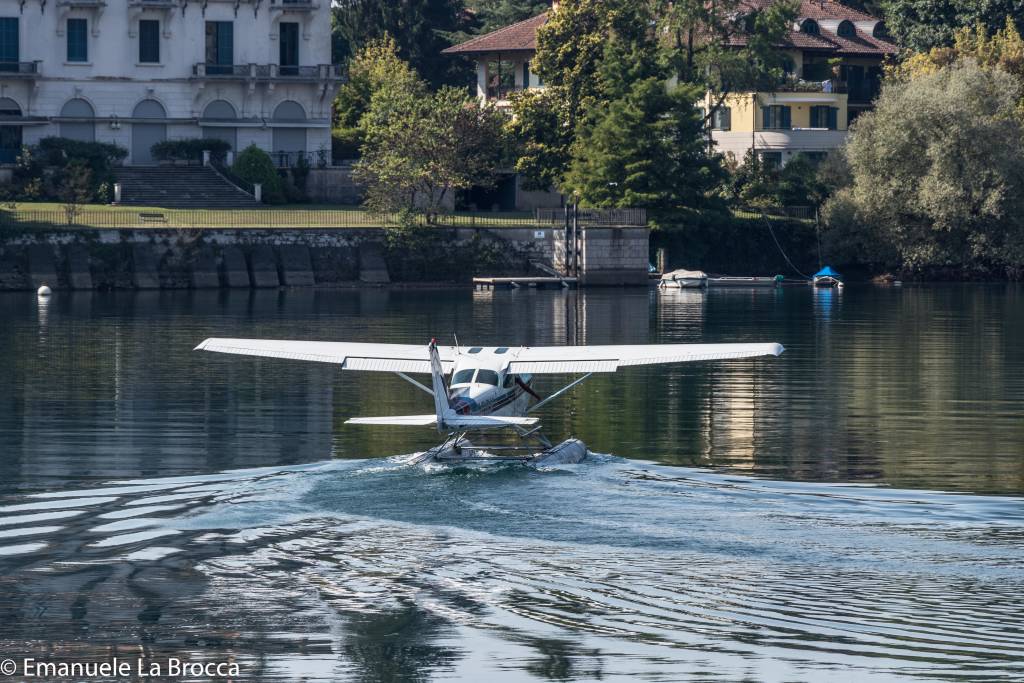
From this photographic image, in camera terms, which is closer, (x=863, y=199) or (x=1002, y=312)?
(x=1002, y=312)

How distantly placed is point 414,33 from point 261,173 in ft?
104

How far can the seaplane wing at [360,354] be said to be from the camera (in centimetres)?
3095

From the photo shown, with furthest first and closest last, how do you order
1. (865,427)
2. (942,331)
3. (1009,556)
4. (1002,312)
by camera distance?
(1002,312)
(942,331)
(865,427)
(1009,556)

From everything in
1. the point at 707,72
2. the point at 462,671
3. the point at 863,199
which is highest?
the point at 707,72

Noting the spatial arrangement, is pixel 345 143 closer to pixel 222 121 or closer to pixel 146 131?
pixel 222 121

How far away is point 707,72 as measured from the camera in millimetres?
95688

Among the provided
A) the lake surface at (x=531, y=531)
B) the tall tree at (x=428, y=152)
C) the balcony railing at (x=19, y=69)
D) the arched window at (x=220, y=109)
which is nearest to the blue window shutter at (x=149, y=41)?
the arched window at (x=220, y=109)

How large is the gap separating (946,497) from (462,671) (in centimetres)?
1147

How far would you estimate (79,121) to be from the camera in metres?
92.1

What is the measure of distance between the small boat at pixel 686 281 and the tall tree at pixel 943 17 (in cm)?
2813

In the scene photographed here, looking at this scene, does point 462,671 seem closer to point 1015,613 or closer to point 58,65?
point 1015,613

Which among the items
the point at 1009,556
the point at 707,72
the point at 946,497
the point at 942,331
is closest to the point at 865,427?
the point at 946,497

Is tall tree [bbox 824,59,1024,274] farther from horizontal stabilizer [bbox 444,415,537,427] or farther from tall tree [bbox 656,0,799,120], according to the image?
horizontal stabilizer [bbox 444,415,537,427]

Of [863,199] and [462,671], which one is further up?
[863,199]
